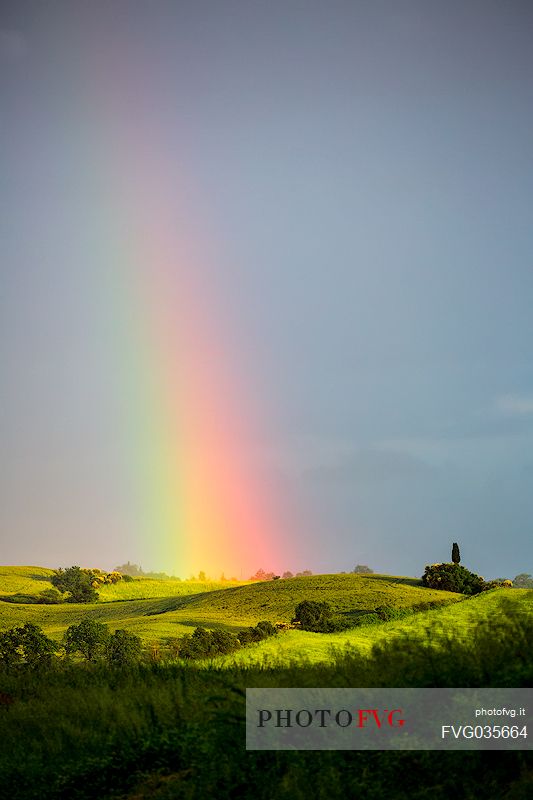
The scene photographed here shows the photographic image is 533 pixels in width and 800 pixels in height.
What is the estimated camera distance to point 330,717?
1289 centimetres

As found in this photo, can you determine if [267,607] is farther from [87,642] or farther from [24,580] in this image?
[24,580]

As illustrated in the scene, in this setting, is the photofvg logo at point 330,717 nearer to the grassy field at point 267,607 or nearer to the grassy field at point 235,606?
the grassy field at point 267,607

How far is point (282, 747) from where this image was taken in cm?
1216

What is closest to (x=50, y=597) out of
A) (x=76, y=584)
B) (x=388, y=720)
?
(x=76, y=584)

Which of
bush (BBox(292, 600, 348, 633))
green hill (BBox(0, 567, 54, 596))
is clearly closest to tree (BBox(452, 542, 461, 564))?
bush (BBox(292, 600, 348, 633))

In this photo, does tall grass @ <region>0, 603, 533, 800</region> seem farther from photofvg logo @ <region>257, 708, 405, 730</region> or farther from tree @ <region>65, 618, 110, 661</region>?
tree @ <region>65, 618, 110, 661</region>

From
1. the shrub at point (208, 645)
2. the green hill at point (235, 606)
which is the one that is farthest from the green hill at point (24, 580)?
the shrub at point (208, 645)

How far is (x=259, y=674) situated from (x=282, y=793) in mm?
4872

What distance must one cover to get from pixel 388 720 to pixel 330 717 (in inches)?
37.1

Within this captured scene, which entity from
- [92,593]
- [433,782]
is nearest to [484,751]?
[433,782]

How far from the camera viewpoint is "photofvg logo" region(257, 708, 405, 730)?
41.1 feet

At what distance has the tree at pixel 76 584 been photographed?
87938mm

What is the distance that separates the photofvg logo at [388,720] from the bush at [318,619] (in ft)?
68.9

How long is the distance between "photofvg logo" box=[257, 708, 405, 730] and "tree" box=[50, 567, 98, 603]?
78631mm
